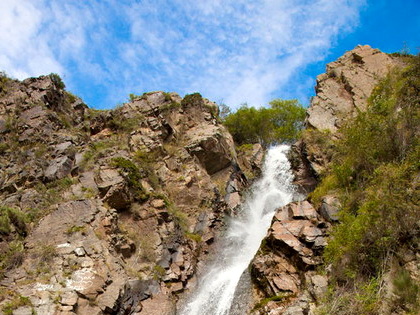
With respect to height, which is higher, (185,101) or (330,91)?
(330,91)

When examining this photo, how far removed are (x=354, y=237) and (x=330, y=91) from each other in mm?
21427

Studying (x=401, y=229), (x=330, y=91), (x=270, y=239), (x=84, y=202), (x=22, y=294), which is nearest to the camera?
(x=401, y=229)

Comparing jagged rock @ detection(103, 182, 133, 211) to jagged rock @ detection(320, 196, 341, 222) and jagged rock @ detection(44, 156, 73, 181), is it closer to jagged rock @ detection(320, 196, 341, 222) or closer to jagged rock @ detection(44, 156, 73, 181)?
jagged rock @ detection(44, 156, 73, 181)

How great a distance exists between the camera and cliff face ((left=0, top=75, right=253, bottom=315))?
14.3 m

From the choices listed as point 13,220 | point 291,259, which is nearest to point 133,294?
point 13,220

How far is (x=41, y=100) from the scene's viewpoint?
26.9 metres

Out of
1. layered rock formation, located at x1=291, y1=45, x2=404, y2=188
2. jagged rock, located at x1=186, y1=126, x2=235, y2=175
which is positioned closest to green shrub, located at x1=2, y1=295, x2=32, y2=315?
jagged rock, located at x1=186, y1=126, x2=235, y2=175

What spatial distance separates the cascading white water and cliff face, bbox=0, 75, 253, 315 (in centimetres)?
120

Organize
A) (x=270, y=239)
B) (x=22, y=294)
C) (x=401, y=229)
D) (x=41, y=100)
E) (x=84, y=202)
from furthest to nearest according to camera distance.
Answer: (x=41, y=100) → (x=84, y=202) → (x=270, y=239) → (x=22, y=294) → (x=401, y=229)

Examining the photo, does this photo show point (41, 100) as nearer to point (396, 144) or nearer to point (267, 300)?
point (267, 300)

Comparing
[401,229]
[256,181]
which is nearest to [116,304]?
[401,229]

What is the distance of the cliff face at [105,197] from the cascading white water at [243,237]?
1.20 metres

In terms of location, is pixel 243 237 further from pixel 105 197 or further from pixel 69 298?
pixel 69 298

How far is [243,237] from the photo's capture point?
22.1 meters
